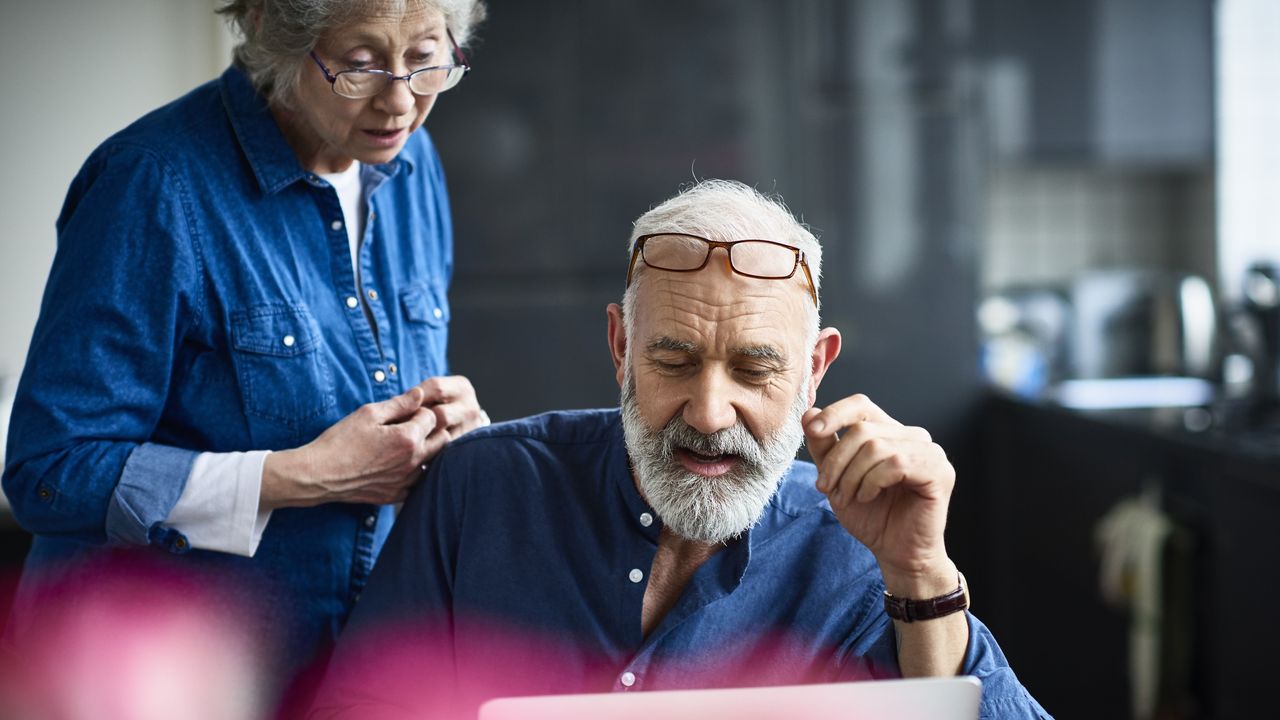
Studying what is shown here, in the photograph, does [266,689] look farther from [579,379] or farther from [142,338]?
[579,379]

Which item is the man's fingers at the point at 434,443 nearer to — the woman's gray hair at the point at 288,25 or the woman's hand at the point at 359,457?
the woman's hand at the point at 359,457

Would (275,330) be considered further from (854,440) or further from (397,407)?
(854,440)

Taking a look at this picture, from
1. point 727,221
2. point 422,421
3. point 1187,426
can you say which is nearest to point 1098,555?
point 1187,426

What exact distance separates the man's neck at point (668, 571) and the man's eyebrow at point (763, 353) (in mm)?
262

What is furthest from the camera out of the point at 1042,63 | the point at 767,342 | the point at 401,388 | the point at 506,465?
the point at 1042,63

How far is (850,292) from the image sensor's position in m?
3.94

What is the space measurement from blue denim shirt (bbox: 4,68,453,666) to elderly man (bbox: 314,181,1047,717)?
6.4 inches

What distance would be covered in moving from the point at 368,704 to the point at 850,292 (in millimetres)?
2823

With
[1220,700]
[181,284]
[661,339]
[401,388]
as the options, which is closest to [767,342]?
[661,339]

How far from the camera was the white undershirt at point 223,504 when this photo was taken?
1.39 m

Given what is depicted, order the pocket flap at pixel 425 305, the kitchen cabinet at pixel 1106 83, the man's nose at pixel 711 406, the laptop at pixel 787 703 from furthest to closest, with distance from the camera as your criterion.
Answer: the kitchen cabinet at pixel 1106 83
the pocket flap at pixel 425 305
the man's nose at pixel 711 406
the laptop at pixel 787 703

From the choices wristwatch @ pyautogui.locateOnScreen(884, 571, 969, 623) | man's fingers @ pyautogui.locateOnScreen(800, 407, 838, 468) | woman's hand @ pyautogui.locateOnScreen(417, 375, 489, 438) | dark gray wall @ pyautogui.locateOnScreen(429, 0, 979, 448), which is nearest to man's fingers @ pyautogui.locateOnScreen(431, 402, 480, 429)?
woman's hand @ pyautogui.locateOnScreen(417, 375, 489, 438)

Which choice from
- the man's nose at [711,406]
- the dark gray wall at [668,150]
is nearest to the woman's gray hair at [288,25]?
the man's nose at [711,406]

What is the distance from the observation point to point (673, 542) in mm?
1483
